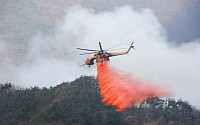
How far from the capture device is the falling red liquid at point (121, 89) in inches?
2411

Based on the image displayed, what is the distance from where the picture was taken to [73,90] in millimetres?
132375

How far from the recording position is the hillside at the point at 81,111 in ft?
313

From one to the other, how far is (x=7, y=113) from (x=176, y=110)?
76.0 m

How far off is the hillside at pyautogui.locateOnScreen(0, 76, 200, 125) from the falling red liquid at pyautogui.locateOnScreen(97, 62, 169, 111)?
29.4m

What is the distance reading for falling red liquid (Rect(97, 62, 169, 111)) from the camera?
2411 inches

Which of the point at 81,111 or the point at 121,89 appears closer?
the point at 121,89

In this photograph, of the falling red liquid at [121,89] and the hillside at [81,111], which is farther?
the hillside at [81,111]

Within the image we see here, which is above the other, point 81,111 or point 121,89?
point 121,89

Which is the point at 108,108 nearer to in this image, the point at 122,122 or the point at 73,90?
the point at 122,122

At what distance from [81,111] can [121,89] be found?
42.2m

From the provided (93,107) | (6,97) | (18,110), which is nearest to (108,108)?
(93,107)

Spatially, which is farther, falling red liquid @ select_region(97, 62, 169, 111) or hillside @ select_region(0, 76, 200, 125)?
hillside @ select_region(0, 76, 200, 125)

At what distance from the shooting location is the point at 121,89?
62625 millimetres

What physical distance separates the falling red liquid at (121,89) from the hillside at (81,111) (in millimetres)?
29413
